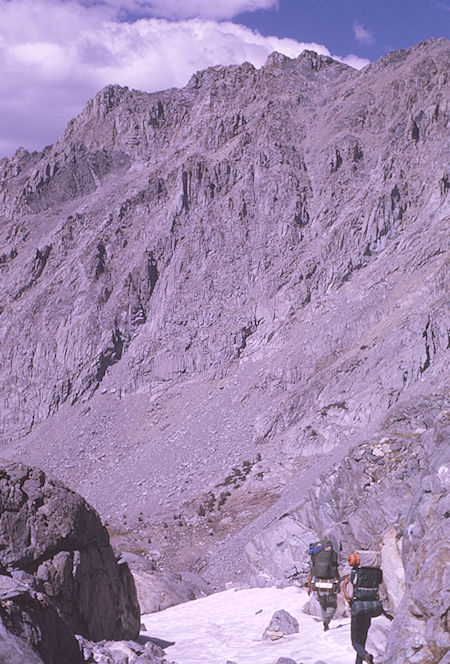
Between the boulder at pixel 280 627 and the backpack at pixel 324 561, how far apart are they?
6.47ft

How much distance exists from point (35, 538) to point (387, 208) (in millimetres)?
53421

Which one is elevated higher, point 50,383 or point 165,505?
point 50,383

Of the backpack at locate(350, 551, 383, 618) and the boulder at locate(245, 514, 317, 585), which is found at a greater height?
the backpack at locate(350, 551, 383, 618)

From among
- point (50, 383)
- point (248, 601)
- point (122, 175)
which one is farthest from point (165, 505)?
point (122, 175)

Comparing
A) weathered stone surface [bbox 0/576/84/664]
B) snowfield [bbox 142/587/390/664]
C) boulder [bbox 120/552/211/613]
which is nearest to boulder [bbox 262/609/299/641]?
snowfield [bbox 142/587/390/664]

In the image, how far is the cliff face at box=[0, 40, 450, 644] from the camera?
44188mm

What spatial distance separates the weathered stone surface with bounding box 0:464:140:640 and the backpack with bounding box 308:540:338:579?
15.9 ft

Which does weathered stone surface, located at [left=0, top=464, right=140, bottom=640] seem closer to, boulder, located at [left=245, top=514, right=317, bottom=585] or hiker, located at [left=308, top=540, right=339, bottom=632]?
hiker, located at [left=308, top=540, right=339, bottom=632]

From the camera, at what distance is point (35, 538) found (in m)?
12.1

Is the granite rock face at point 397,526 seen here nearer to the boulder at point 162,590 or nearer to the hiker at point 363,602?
the hiker at point 363,602

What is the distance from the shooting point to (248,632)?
573 inches

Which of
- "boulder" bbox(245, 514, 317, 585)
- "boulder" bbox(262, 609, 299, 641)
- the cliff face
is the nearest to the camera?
"boulder" bbox(262, 609, 299, 641)

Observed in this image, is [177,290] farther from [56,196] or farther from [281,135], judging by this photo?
[56,196]

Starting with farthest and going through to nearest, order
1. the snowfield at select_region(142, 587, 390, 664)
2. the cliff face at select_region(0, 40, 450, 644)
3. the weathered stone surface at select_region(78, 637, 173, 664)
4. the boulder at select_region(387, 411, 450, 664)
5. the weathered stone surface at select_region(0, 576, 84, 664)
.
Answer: the cliff face at select_region(0, 40, 450, 644), the snowfield at select_region(142, 587, 390, 664), the weathered stone surface at select_region(78, 637, 173, 664), the weathered stone surface at select_region(0, 576, 84, 664), the boulder at select_region(387, 411, 450, 664)
